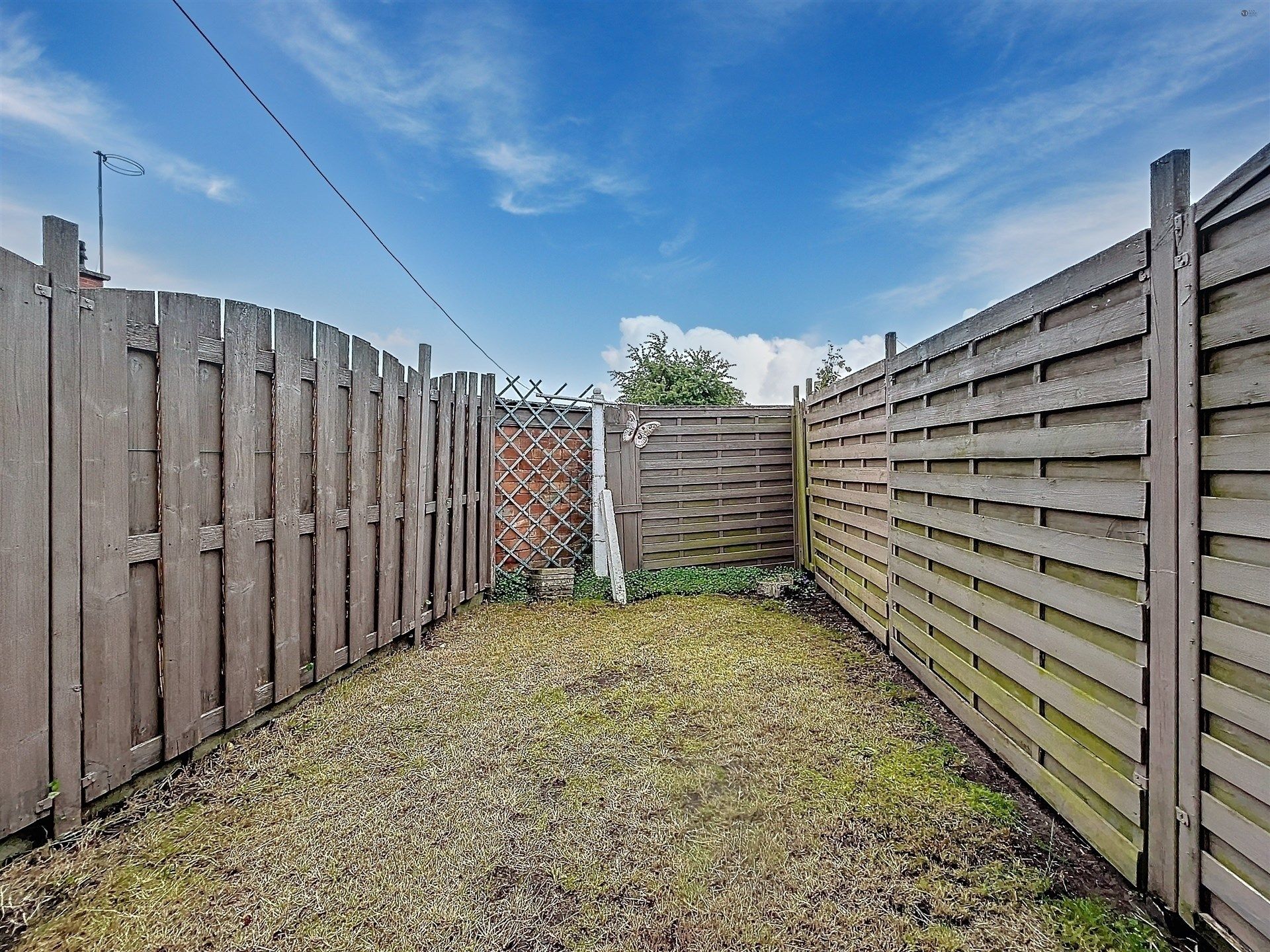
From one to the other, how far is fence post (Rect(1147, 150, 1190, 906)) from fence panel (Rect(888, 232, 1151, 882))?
0.12 feet

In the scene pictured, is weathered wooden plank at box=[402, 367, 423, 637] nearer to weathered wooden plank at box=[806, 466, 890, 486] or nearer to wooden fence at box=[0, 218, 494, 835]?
wooden fence at box=[0, 218, 494, 835]

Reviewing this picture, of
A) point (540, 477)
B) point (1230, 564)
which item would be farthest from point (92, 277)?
point (1230, 564)

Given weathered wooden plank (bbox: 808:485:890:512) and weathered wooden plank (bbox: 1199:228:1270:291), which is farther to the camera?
weathered wooden plank (bbox: 808:485:890:512)

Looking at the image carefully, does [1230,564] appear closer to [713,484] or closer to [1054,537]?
[1054,537]

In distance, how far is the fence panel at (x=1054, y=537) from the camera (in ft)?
4.48

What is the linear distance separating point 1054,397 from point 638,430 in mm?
4075

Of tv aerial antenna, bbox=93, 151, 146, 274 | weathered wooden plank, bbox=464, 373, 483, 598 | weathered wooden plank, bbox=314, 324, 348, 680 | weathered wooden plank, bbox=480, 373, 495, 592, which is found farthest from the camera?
weathered wooden plank, bbox=480, 373, 495, 592

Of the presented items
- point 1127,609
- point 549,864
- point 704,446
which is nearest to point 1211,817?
point 1127,609

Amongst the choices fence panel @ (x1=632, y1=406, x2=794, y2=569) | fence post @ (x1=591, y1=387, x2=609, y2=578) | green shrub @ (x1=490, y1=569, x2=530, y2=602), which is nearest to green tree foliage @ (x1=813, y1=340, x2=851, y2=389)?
fence panel @ (x1=632, y1=406, x2=794, y2=569)

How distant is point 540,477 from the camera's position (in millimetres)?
5367

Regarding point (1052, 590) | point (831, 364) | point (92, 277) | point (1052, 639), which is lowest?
point (1052, 639)

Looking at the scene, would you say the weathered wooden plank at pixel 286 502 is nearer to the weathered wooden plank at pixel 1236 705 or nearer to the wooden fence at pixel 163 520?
the wooden fence at pixel 163 520

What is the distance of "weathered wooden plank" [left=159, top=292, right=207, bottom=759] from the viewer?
183cm

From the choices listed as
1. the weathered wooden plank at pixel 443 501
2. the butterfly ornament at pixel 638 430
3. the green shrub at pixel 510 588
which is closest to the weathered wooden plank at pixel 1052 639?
the weathered wooden plank at pixel 443 501
